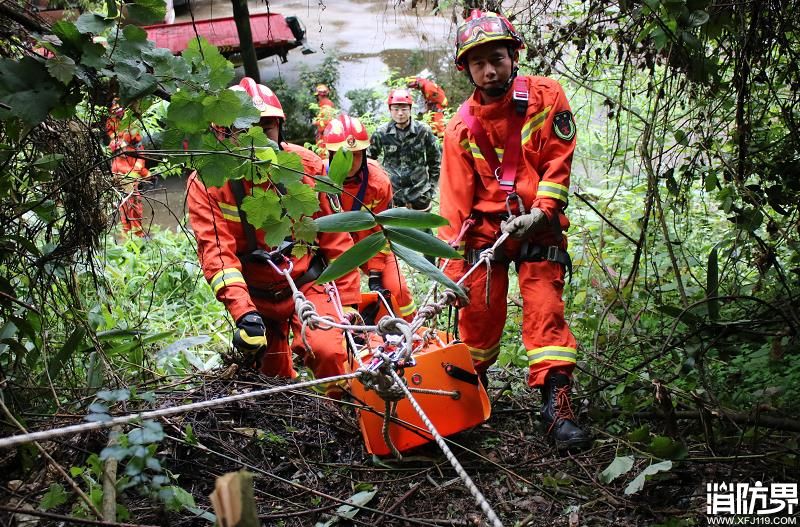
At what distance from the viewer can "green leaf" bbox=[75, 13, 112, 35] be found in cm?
175

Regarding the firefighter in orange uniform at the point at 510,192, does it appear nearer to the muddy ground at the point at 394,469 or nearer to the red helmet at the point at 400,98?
the muddy ground at the point at 394,469

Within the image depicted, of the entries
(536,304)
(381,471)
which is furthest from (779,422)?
(381,471)

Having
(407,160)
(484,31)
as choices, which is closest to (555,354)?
(484,31)

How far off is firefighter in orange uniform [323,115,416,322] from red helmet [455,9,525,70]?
5.19 ft

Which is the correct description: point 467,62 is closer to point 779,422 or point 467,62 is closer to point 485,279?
point 485,279

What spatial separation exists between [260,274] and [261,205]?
2134mm

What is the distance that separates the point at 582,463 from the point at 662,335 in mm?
1271

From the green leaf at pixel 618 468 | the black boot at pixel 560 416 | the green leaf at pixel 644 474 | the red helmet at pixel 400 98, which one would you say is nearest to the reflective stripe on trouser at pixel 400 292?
the black boot at pixel 560 416

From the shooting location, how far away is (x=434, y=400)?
10.2ft

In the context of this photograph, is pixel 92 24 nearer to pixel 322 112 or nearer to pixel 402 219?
pixel 402 219

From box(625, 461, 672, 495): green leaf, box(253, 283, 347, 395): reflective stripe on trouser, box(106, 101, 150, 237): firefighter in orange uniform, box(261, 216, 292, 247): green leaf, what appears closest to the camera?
box(261, 216, 292, 247): green leaf

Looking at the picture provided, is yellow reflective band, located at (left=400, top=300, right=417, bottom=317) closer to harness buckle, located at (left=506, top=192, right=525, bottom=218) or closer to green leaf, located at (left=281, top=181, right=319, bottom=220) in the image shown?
harness buckle, located at (left=506, top=192, right=525, bottom=218)

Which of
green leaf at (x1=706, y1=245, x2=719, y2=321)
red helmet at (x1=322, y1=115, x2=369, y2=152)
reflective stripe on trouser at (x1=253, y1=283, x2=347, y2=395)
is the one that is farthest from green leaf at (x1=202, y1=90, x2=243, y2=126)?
red helmet at (x1=322, y1=115, x2=369, y2=152)

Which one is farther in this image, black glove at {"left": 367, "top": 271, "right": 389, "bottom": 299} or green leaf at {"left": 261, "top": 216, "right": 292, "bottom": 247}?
black glove at {"left": 367, "top": 271, "right": 389, "bottom": 299}
